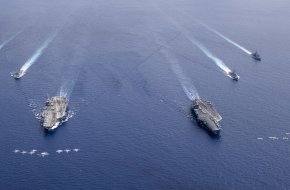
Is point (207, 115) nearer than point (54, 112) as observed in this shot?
No

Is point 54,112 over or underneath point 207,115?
over

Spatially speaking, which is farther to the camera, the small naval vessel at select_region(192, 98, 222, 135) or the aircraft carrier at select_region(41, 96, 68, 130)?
the small naval vessel at select_region(192, 98, 222, 135)

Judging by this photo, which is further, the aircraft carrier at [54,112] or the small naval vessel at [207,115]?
the small naval vessel at [207,115]

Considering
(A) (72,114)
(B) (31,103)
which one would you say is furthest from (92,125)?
(B) (31,103)

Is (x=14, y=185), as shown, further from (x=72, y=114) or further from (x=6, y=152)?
(x=72, y=114)
